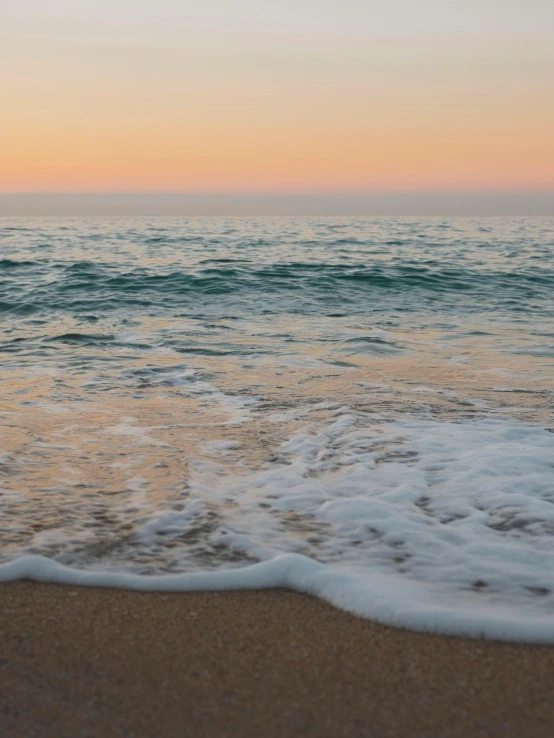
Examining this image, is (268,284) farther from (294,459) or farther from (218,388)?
(294,459)

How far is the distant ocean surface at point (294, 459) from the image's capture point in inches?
107

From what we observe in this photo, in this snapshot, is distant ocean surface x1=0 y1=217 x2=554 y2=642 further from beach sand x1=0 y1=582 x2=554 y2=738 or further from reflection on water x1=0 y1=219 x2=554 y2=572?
beach sand x1=0 y1=582 x2=554 y2=738

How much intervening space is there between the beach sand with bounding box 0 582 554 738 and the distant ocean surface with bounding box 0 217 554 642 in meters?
0.14

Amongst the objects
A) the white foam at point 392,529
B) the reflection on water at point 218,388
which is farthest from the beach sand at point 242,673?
the reflection on water at point 218,388

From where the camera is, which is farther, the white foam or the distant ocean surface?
the distant ocean surface

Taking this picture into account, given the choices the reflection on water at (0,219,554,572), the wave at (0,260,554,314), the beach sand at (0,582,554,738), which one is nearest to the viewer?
the beach sand at (0,582,554,738)

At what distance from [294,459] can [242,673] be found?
2.06 m

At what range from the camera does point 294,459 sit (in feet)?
13.4

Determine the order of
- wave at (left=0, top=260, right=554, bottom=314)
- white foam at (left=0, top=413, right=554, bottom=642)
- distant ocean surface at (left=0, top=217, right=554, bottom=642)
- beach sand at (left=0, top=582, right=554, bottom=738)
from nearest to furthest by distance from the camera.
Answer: beach sand at (left=0, top=582, right=554, bottom=738)
white foam at (left=0, top=413, right=554, bottom=642)
distant ocean surface at (left=0, top=217, right=554, bottom=642)
wave at (left=0, top=260, right=554, bottom=314)

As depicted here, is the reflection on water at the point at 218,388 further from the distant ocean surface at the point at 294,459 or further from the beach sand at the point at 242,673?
the beach sand at the point at 242,673

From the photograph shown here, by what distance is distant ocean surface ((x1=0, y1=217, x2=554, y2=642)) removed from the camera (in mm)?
2715

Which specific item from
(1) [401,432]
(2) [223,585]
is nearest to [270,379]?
(1) [401,432]

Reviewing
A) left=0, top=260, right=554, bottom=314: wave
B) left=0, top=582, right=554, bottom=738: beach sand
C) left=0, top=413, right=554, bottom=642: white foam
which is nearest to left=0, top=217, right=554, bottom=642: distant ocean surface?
left=0, top=413, right=554, bottom=642: white foam

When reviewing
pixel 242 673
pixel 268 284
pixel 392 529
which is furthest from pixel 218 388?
pixel 268 284
